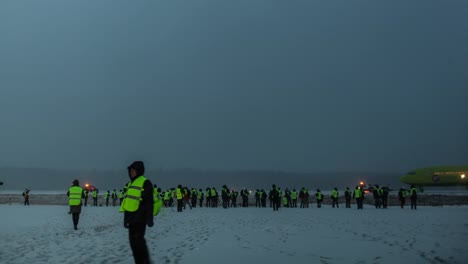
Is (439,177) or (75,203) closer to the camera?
(75,203)

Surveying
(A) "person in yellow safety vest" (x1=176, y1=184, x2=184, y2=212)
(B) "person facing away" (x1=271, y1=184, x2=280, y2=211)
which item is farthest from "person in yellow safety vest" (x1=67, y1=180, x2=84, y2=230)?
(B) "person facing away" (x1=271, y1=184, x2=280, y2=211)

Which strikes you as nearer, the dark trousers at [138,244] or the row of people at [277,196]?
the dark trousers at [138,244]

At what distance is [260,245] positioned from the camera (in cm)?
1159

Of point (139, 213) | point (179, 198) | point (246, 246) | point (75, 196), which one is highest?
point (139, 213)

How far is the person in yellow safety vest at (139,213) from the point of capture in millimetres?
7613

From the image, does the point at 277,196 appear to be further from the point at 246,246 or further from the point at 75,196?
the point at 246,246

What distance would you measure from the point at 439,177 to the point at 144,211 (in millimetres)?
67419

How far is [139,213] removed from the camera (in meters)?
7.68

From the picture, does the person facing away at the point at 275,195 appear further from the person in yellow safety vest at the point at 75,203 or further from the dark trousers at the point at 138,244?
the dark trousers at the point at 138,244

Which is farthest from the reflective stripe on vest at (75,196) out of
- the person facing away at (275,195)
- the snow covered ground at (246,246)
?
the person facing away at (275,195)

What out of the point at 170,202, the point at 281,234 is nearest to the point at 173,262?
the point at 281,234

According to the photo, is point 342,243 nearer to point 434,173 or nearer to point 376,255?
point 376,255

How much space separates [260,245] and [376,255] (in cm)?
307

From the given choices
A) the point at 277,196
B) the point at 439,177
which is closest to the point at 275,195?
the point at 277,196
